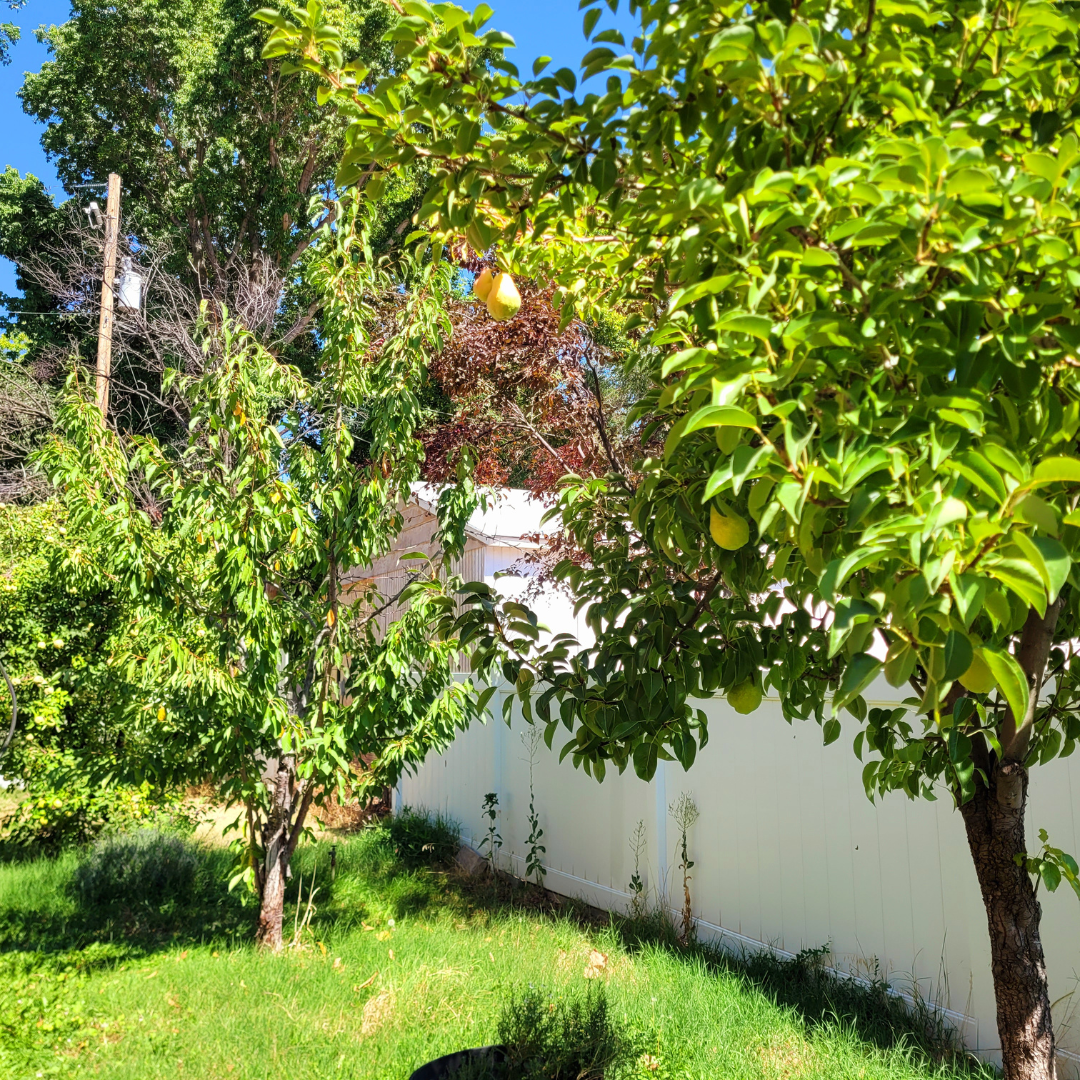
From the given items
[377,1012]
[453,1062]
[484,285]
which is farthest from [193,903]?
[484,285]

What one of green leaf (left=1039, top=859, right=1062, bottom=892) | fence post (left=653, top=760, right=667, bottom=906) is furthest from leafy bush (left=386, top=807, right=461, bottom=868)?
green leaf (left=1039, top=859, right=1062, bottom=892)

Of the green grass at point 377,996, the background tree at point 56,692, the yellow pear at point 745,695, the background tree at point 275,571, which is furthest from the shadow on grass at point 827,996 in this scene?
the background tree at point 56,692

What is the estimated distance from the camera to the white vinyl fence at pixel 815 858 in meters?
3.88

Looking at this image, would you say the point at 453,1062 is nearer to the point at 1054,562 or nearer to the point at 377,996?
the point at 377,996

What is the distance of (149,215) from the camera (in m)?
17.5

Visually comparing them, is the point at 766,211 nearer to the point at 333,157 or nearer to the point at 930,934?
the point at 930,934

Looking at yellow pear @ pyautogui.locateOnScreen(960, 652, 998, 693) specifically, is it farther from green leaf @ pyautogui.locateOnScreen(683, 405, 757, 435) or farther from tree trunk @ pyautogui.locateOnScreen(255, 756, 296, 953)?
tree trunk @ pyautogui.locateOnScreen(255, 756, 296, 953)

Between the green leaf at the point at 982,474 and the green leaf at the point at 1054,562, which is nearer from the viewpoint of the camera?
the green leaf at the point at 1054,562

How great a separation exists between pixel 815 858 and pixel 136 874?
5155mm

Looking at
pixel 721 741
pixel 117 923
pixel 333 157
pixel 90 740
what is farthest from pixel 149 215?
pixel 721 741

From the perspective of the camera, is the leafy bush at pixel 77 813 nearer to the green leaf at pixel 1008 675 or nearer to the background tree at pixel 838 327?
the background tree at pixel 838 327

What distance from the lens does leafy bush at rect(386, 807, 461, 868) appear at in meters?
8.31

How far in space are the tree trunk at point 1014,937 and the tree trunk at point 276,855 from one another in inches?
191

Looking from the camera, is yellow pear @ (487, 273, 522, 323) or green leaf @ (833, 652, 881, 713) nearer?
green leaf @ (833, 652, 881, 713)
